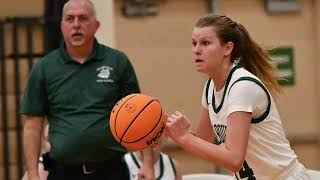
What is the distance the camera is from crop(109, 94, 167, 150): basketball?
108 inches

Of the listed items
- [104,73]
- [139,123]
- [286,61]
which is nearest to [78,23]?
[104,73]

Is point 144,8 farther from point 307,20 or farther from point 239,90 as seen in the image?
point 239,90

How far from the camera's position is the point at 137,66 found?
605 cm

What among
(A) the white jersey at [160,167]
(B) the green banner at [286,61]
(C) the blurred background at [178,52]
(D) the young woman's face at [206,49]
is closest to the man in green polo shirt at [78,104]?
(A) the white jersey at [160,167]

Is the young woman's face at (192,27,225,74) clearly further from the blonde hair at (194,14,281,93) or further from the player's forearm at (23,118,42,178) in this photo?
the player's forearm at (23,118,42,178)

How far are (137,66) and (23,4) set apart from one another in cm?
123

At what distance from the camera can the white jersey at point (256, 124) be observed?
100 inches

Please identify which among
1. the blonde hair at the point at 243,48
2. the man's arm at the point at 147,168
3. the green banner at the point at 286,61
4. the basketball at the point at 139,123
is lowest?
the man's arm at the point at 147,168

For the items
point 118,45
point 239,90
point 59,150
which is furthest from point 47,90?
point 118,45

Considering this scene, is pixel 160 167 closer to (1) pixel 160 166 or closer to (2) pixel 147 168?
(1) pixel 160 166

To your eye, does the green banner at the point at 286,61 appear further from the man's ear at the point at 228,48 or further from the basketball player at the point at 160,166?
the man's ear at the point at 228,48

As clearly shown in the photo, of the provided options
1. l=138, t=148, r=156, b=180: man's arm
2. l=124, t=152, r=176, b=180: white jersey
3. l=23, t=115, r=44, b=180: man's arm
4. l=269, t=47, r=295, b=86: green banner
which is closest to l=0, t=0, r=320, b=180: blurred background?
l=269, t=47, r=295, b=86: green banner

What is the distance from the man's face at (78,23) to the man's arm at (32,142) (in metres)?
0.48

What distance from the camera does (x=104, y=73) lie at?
357cm
